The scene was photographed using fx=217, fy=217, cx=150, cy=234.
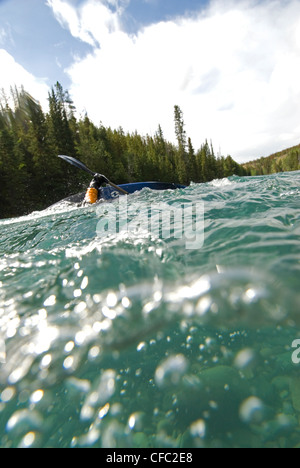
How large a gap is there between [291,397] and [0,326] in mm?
1782

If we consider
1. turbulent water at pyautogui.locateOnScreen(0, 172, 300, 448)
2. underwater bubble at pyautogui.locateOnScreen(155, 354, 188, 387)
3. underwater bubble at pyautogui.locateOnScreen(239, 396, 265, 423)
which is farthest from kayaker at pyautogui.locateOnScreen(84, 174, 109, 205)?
underwater bubble at pyautogui.locateOnScreen(239, 396, 265, 423)

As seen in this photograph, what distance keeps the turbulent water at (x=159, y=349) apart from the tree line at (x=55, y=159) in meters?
23.2

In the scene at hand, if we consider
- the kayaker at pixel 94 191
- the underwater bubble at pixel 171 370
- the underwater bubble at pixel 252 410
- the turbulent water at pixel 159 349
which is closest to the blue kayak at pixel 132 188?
the kayaker at pixel 94 191

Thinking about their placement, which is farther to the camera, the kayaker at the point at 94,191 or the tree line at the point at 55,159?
the tree line at the point at 55,159

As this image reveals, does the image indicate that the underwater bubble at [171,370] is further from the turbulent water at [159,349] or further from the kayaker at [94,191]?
the kayaker at [94,191]

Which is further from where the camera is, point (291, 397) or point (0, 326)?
point (0, 326)

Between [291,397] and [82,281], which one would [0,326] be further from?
[291,397]

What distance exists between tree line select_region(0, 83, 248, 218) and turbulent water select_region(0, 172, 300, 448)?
76.0 ft

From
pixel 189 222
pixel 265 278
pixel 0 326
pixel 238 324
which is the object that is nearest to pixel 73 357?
pixel 0 326

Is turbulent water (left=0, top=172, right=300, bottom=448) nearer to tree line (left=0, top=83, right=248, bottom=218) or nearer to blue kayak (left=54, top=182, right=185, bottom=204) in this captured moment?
blue kayak (left=54, top=182, right=185, bottom=204)

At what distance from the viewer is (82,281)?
1879 millimetres

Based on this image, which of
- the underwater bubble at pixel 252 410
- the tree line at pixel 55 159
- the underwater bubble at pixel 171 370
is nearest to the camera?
the underwater bubble at pixel 252 410

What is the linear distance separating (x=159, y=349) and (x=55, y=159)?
2832 cm

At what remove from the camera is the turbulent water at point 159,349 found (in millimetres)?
900
